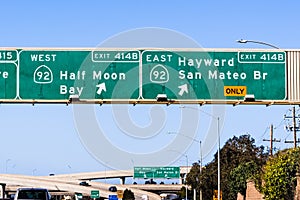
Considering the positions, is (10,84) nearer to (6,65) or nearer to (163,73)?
(6,65)

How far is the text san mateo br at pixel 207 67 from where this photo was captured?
3553 centimetres

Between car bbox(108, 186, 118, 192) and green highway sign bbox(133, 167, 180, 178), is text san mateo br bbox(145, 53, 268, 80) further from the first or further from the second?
car bbox(108, 186, 118, 192)

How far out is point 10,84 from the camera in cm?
3572

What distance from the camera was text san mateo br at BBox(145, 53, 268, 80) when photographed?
35531mm

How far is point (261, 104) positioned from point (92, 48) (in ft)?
27.7

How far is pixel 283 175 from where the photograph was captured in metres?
43.6

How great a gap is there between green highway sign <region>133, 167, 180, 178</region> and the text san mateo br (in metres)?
77.9

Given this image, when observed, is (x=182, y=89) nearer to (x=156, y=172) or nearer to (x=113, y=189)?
(x=156, y=172)

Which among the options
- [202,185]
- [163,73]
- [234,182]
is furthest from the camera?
[202,185]

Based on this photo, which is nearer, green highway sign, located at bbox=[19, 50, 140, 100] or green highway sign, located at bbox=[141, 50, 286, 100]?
green highway sign, located at bbox=[19, 50, 140, 100]

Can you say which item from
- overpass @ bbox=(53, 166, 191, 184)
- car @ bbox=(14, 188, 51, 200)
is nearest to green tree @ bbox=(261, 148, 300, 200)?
car @ bbox=(14, 188, 51, 200)

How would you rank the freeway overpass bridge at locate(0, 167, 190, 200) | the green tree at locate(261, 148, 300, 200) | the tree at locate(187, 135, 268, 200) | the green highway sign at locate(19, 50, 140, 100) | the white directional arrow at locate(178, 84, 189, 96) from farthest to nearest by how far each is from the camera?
the freeway overpass bridge at locate(0, 167, 190, 200) → the tree at locate(187, 135, 268, 200) → the green tree at locate(261, 148, 300, 200) → the white directional arrow at locate(178, 84, 189, 96) → the green highway sign at locate(19, 50, 140, 100)

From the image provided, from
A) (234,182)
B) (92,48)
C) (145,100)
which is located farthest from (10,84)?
(234,182)

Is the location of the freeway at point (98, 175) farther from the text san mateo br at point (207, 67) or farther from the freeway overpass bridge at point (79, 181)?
the text san mateo br at point (207, 67)
